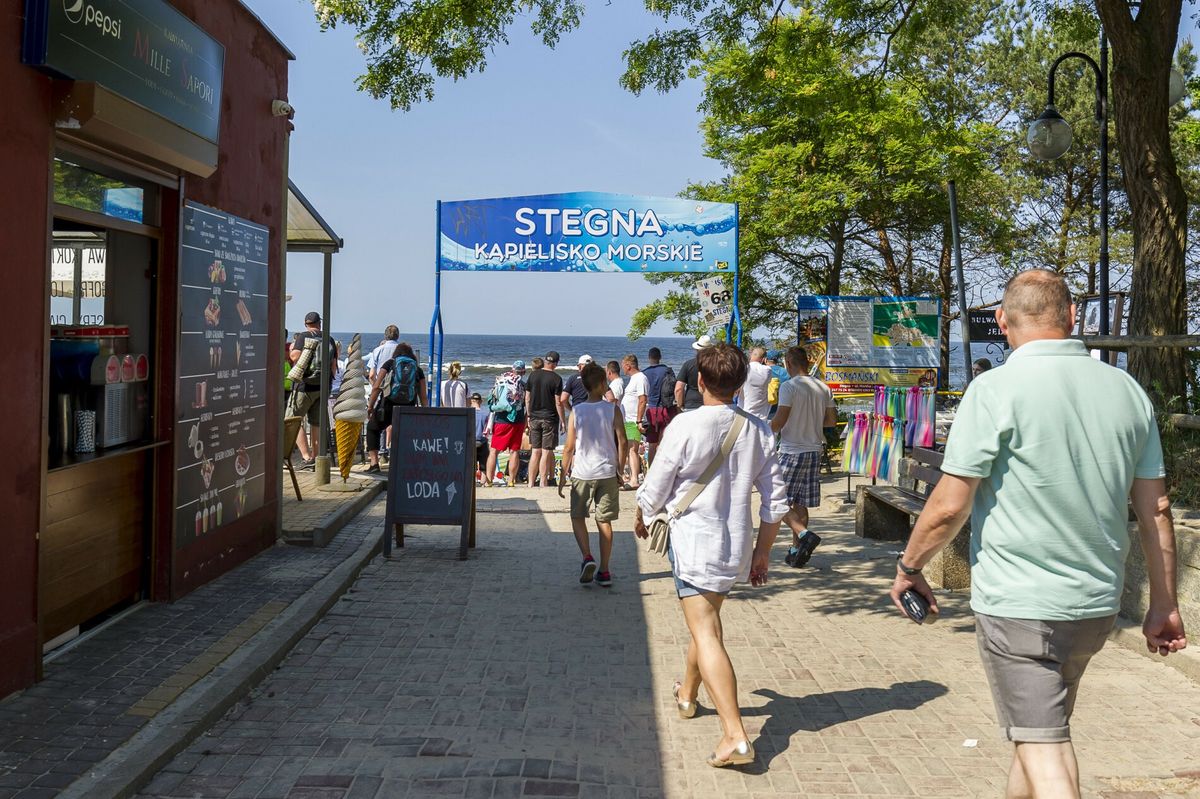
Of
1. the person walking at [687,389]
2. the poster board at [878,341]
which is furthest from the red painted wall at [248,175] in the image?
the poster board at [878,341]

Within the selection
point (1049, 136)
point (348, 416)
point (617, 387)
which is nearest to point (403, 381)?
point (348, 416)

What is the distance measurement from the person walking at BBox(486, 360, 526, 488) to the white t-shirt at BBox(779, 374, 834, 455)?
6.55m

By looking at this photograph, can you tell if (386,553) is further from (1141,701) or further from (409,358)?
(1141,701)

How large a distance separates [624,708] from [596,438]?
3.27 metres

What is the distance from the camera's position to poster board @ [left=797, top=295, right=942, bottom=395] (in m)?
16.4

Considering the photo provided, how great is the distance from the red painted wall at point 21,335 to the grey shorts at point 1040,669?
4.26 metres

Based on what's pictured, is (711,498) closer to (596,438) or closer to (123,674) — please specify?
(123,674)

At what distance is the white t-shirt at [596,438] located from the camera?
8.30 m

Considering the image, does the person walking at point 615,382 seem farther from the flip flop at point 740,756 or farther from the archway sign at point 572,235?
the flip flop at point 740,756

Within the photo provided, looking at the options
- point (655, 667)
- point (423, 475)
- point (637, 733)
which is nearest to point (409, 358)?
point (423, 475)

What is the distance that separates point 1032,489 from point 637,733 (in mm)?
2377

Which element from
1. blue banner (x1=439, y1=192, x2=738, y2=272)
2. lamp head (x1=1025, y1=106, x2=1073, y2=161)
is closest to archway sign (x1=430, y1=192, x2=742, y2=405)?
blue banner (x1=439, y1=192, x2=738, y2=272)

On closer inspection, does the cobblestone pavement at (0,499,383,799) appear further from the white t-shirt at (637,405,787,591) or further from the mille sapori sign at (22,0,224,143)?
the mille sapori sign at (22,0,224,143)

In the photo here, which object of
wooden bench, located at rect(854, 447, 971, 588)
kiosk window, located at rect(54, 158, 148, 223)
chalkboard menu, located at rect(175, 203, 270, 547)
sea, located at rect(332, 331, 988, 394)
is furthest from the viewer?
sea, located at rect(332, 331, 988, 394)
